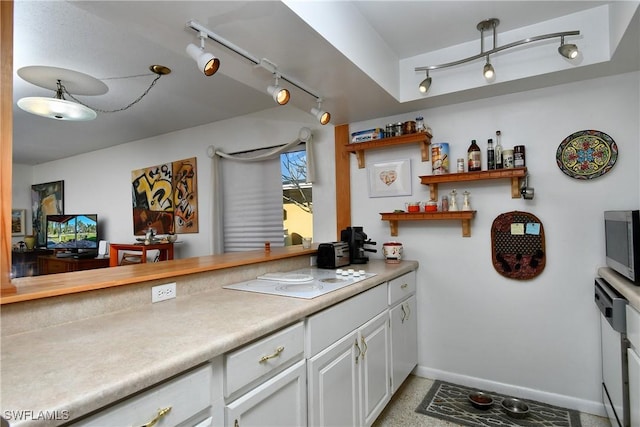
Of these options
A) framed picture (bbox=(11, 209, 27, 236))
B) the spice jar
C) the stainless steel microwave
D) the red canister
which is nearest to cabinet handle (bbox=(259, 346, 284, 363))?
the stainless steel microwave

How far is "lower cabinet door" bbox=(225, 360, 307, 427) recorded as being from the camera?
1.04 meters

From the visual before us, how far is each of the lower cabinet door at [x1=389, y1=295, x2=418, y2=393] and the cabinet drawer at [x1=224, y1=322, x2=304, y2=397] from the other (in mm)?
994

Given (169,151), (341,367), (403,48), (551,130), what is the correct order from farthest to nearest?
(169,151) → (403,48) → (551,130) → (341,367)

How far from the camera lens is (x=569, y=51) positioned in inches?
69.9

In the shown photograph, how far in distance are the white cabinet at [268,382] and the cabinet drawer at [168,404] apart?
0.09 m

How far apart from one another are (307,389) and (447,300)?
154 cm

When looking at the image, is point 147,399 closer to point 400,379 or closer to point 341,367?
point 341,367

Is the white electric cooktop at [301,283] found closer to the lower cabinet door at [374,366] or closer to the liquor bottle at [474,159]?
the lower cabinet door at [374,366]

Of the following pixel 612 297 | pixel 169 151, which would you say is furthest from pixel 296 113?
pixel 612 297

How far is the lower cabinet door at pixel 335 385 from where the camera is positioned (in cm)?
137

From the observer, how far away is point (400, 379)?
7.23 feet

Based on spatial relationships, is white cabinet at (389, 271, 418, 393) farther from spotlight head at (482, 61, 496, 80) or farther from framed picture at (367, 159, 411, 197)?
spotlight head at (482, 61, 496, 80)

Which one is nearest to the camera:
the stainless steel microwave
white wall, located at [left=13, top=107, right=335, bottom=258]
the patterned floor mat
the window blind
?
the stainless steel microwave

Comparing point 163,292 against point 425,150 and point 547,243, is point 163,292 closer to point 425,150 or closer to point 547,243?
point 425,150
